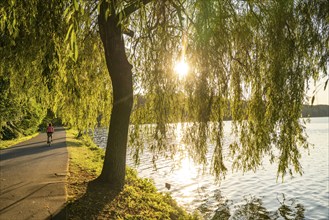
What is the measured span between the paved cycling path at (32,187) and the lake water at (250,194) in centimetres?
396

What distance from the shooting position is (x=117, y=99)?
9805 mm

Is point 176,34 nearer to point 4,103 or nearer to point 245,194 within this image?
point 245,194

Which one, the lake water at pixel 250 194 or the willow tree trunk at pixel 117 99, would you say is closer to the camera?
the willow tree trunk at pixel 117 99

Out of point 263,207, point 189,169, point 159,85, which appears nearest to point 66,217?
point 159,85

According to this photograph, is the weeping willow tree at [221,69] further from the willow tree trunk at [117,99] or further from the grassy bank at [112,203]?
the grassy bank at [112,203]

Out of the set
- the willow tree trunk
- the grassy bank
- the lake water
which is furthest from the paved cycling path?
the lake water

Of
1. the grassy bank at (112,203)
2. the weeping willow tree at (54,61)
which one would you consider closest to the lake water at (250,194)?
the grassy bank at (112,203)

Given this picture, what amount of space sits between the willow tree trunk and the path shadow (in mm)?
411

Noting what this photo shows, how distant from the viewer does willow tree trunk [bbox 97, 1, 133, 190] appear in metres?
9.60

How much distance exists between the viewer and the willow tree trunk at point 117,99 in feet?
31.5

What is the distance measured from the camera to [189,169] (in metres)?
21.6

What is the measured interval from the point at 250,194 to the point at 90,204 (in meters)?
9.70

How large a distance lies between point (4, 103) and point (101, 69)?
11.0 metres

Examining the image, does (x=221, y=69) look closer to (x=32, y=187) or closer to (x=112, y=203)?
(x=112, y=203)
